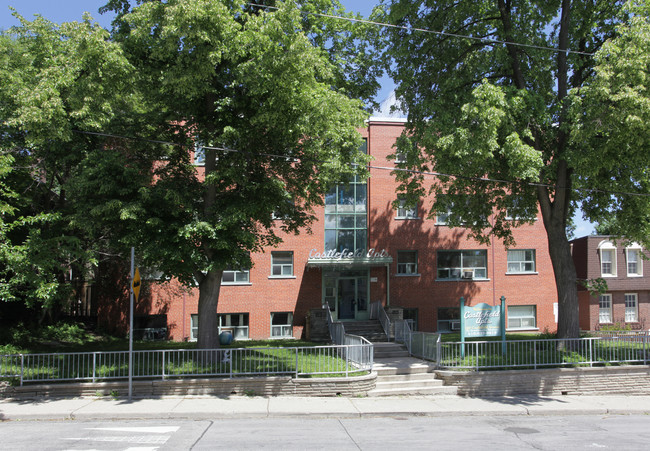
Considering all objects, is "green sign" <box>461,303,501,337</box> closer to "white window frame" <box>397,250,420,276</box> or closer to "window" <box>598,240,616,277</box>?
"white window frame" <box>397,250,420,276</box>

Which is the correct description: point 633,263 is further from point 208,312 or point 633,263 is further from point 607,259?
point 208,312

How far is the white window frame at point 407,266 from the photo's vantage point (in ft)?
80.5

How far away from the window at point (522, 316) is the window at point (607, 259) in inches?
249

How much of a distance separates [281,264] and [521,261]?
12.4 meters

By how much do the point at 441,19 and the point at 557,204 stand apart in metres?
7.36

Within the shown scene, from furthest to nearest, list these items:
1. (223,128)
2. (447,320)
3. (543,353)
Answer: (447,320), (543,353), (223,128)

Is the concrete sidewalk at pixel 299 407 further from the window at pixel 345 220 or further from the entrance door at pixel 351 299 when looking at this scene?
the window at pixel 345 220

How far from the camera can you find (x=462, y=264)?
25219mm

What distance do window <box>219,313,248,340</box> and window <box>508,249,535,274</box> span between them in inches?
541

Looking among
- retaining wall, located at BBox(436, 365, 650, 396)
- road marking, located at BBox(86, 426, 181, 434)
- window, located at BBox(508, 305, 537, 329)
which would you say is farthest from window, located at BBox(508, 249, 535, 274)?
road marking, located at BBox(86, 426, 181, 434)

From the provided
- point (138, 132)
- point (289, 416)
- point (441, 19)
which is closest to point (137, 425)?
point (289, 416)

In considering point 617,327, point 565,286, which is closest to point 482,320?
point 565,286

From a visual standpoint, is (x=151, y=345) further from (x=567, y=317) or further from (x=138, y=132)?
(x=567, y=317)

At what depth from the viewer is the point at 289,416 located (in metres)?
11.1
